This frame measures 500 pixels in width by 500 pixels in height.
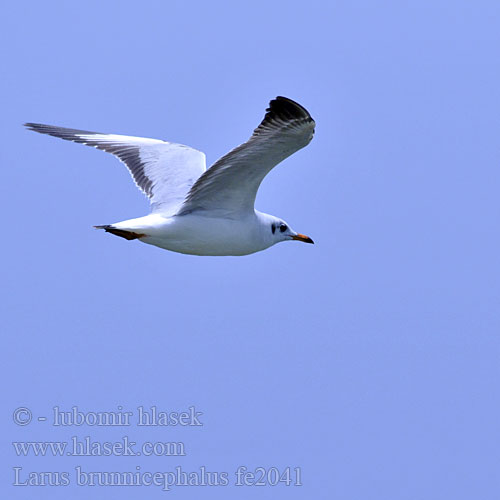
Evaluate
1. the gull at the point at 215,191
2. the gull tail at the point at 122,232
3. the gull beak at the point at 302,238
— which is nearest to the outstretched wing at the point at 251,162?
the gull at the point at 215,191

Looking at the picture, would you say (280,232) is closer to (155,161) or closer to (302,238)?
(302,238)

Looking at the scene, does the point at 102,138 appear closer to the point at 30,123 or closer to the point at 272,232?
the point at 30,123

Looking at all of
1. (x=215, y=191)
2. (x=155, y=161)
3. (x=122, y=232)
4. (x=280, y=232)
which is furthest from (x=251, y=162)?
(x=155, y=161)

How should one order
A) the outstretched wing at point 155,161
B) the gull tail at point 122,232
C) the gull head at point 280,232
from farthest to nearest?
the outstretched wing at point 155,161, the gull head at point 280,232, the gull tail at point 122,232

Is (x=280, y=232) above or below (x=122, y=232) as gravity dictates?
above

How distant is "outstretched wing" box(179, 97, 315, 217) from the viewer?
10.2 metres

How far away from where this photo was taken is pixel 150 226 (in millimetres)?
11422

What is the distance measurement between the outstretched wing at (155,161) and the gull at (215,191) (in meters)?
0.01

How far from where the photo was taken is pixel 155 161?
13641 millimetres

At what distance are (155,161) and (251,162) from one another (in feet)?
10.4

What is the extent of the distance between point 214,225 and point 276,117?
5.95 feet

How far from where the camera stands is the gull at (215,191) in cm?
1031

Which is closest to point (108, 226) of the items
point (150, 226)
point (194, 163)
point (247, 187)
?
point (150, 226)

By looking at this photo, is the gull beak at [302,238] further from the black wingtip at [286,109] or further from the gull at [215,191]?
the black wingtip at [286,109]
